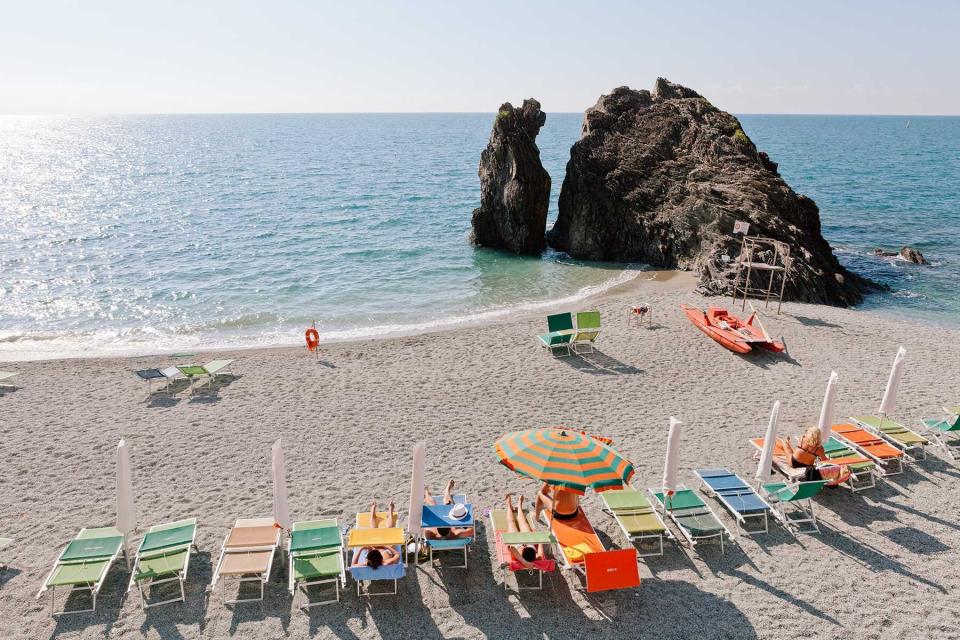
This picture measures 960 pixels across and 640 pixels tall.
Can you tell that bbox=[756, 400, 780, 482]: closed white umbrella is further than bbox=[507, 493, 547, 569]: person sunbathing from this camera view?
Yes

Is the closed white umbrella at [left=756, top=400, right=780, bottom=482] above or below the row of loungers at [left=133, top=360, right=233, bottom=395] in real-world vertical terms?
above

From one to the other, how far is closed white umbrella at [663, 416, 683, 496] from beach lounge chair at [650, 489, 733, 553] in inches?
10.7

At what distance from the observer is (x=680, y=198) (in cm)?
3122

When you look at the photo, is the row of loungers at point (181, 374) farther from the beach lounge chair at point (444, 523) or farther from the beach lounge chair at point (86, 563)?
the beach lounge chair at point (444, 523)

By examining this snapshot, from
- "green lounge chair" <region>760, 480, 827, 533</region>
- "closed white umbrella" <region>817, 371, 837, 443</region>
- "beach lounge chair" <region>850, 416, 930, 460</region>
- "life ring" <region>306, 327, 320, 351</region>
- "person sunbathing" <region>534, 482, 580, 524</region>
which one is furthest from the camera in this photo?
"life ring" <region>306, 327, 320, 351</region>

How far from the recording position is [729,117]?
35219 mm

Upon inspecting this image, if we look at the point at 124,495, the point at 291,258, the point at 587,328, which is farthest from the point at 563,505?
the point at 291,258

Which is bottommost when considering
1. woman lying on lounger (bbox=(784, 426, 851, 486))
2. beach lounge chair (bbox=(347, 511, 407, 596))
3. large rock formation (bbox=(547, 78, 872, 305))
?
beach lounge chair (bbox=(347, 511, 407, 596))

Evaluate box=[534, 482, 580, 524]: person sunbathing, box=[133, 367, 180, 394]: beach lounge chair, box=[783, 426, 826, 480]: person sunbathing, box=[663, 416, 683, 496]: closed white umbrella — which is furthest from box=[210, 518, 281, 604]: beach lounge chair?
box=[783, 426, 826, 480]: person sunbathing

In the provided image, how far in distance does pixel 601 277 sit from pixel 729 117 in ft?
44.1

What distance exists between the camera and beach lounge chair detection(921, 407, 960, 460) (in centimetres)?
1210

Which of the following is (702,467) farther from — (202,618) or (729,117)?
(729,117)

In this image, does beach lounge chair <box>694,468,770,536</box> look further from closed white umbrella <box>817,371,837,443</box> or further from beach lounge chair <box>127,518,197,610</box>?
beach lounge chair <box>127,518,197,610</box>

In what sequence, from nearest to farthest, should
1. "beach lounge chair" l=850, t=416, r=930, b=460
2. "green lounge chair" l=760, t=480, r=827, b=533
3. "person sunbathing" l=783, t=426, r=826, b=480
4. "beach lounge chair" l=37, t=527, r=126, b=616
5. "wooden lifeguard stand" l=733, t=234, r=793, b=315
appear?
"beach lounge chair" l=37, t=527, r=126, b=616, "green lounge chair" l=760, t=480, r=827, b=533, "person sunbathing" l=783, t=426, r=826, b=480, "beach lounge chair" l=850, t=416, r=930, b=460, "wooden lifeguard stand" l=733, t=234, r=793, b=315
